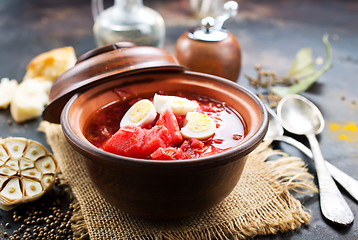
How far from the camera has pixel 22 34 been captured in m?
3.63

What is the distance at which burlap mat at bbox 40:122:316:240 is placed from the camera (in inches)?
61.0

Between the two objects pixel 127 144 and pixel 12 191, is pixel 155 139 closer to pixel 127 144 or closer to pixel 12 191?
pixel 127 144

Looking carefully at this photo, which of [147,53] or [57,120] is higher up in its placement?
[147,53]

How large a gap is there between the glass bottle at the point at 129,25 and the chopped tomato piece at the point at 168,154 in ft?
5.18

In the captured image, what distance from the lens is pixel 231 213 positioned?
165 cm

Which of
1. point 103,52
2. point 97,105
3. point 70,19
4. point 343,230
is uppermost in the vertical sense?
point 103,52

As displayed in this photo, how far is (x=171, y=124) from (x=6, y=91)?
1.48 meters

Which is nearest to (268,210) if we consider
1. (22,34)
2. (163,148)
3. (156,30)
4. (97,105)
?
(163,148)

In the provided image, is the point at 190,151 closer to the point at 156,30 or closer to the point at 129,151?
the point at 129,151

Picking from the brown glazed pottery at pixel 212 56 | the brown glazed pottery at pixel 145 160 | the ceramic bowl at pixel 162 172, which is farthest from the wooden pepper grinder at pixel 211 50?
the ceramic bowl at pixel 162 172

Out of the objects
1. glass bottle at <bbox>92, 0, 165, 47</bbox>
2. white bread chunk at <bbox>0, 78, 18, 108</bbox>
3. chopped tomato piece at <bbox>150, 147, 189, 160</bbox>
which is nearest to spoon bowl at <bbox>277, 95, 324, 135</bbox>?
chopped tomato piece at <bbox>150, 147, 189, 160</bbox>

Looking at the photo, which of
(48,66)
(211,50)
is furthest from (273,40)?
(48,66)

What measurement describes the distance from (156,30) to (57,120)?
4.03 ft

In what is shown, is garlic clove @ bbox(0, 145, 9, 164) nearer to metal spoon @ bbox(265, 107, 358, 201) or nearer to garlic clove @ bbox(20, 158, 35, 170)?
garlic clove @ bbox(20, 158, 35, 170)
